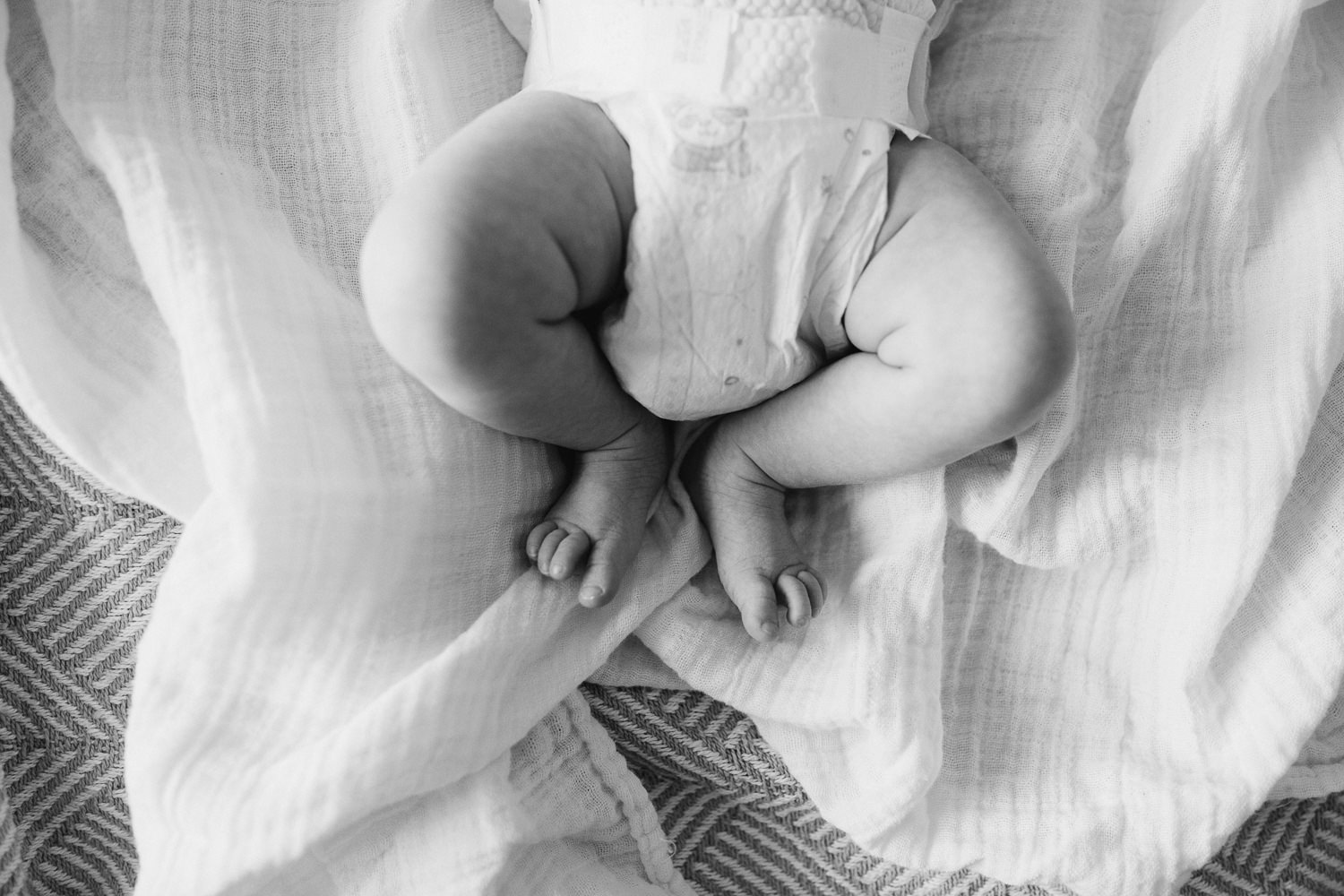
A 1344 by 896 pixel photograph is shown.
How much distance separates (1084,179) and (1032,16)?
0.62 feet

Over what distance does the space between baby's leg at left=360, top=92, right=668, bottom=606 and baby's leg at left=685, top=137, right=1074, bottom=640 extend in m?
0.10

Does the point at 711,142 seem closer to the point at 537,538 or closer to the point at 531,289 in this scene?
the point at 531,289

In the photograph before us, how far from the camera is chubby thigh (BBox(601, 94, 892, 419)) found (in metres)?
0.88

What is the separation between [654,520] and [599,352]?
0.59ft

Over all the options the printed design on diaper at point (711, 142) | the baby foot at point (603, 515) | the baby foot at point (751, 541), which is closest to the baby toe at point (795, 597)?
the baby foot at point (751, 541)

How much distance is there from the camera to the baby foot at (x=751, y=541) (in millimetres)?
944

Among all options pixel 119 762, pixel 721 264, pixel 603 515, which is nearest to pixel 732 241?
pixel 721 264

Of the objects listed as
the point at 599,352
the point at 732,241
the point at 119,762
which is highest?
the point at 732,241

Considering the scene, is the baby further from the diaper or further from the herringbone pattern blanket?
the herringbone pattern blanket

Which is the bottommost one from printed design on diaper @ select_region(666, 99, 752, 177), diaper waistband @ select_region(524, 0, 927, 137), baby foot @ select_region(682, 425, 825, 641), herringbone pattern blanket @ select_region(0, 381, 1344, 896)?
herringbone pattern blanket @ select_region(0, 381, 1344, 896)

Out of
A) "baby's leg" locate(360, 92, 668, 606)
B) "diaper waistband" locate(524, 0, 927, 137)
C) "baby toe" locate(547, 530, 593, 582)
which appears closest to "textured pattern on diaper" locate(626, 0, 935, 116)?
"diaper waistband" locate(524, 0, 927, 137)

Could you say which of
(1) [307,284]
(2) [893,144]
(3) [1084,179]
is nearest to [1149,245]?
(3) [1084,179]

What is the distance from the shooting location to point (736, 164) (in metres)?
0.87

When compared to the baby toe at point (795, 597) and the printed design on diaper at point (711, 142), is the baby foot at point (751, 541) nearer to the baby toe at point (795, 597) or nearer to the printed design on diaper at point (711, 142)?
the baby toe at point (795, 597)
